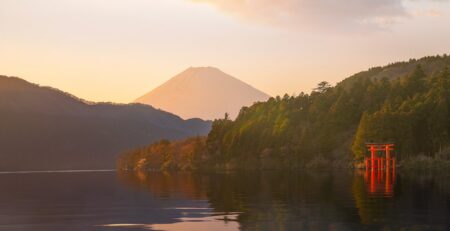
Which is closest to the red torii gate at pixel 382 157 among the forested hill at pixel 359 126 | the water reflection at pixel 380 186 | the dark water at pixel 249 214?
the forested hill at pixel 359 126

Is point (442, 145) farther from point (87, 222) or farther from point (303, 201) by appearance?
point (87, 222)

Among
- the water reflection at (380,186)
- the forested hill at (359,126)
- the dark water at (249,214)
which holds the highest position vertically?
the forested hill at (359,126)

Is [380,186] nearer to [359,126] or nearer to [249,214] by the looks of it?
[249,214]

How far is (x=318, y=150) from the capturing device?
168 m

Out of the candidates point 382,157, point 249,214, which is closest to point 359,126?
point 382,157

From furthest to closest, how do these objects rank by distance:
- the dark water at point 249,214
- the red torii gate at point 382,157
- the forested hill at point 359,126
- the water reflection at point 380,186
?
1. the forested hill at point 359,126
2. the red torii gate at point 382,157
3. the water reflection at point 380,186
4. the dark water at point 249,214

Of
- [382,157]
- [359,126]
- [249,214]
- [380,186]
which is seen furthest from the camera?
[359,126]

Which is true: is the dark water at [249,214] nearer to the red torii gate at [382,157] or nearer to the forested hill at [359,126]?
the red torii gate at [382,157]

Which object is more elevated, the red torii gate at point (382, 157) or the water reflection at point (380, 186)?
the red torii gate at point (382, 157)

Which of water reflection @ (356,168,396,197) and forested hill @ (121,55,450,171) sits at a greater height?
forested hill @ (121,55,450,171)

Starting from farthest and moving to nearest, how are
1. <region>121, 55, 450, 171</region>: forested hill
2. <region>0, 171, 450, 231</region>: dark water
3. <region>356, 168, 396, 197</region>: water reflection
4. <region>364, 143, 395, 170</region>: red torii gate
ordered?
<region>121, 55, 450, 171</region>: forested hill
<region>364, 143, 395, 170</region>: red torii gate
<region>356, 168, 396, 197</region>: water reflection
<region>0, 171, 450, 231</region>: dark water

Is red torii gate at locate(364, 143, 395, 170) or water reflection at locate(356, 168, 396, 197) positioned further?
red torii gate at locate(364, 143, 395, 170)

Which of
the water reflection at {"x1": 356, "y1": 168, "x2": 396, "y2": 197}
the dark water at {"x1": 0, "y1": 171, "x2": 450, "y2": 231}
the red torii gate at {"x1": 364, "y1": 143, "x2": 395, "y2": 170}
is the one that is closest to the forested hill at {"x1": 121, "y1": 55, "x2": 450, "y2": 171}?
the red torii gate at {"x1": 364, "y1": 143, "x2": 395, "y2": 170}

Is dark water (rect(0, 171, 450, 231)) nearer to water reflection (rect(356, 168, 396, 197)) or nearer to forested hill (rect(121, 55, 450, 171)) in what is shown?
water reflection (rect(356, 168, 396, 197))
